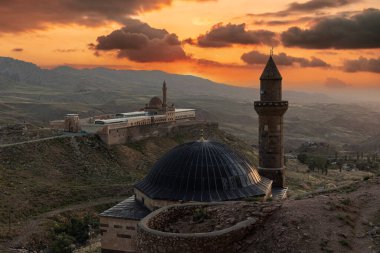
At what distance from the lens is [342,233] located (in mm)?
15172

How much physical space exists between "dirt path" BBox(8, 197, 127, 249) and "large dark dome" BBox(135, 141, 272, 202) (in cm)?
1759

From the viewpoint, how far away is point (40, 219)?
48.7 meters

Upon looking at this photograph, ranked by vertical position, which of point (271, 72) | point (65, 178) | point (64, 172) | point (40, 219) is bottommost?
point (40, 219)

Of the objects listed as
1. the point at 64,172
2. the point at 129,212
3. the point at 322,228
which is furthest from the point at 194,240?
the point at 64,172

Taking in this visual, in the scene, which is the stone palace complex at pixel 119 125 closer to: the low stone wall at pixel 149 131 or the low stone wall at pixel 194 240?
the low stone wall at pixel 149 131

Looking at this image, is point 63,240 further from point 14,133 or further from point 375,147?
point 375,147

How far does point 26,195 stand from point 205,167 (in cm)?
3247

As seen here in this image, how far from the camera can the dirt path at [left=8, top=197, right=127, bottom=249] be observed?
42.4 meters

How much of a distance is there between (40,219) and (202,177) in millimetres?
27135

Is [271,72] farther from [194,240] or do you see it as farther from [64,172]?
[64,172]

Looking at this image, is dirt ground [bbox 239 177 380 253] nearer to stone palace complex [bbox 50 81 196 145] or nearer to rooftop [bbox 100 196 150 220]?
rooftop [bbox 100 196 150 220]

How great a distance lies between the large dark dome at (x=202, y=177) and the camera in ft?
96.3

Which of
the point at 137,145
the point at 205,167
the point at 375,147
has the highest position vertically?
the point at 205,167

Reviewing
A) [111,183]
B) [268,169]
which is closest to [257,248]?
[268,169]
